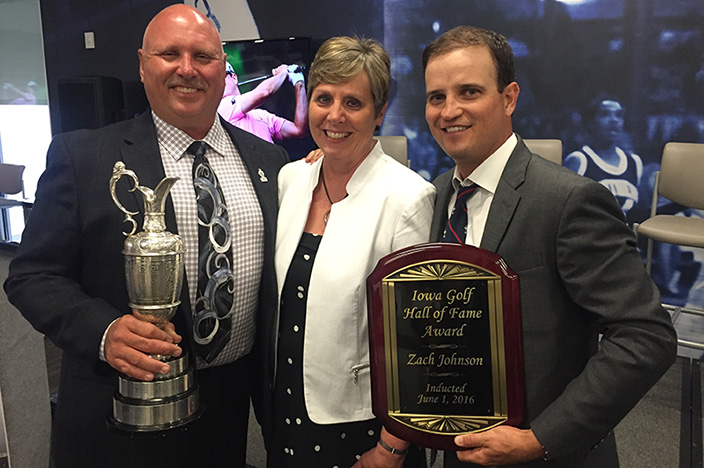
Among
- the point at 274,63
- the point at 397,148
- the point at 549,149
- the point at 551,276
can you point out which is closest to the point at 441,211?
the point at 551,276

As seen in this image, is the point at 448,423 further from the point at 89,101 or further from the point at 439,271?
the point at 89,101

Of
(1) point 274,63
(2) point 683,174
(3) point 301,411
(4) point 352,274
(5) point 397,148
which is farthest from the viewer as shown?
(1) point 274,63

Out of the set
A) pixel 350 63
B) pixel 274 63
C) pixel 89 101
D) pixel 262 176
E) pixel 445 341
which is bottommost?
pixel 445 341

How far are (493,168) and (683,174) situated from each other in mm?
3013

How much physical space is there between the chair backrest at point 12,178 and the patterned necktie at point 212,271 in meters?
4.88

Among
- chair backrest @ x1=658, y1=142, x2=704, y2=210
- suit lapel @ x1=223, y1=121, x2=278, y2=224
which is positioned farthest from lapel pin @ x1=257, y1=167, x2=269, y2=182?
chair backrest @ x1=658, y1=142, x2=704, y2=210

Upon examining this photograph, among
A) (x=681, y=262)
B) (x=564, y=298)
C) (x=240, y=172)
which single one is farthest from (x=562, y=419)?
(x=681, y=262)

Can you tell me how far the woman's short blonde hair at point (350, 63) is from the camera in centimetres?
141

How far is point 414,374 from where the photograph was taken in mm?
1174

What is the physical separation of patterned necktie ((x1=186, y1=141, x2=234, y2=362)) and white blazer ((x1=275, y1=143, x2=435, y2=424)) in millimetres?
231

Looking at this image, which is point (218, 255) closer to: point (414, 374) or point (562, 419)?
point (414, 374)

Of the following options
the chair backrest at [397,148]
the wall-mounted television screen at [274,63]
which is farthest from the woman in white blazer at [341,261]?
the wall-mounted television screen at [274,63]

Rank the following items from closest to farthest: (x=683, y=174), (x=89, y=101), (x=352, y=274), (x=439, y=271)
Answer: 1. (x=439, y=271)
2. (x=352, y=274)
3. (x=683, y=174)
4. (x=89, y=101)

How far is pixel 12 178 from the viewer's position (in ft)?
18.2
